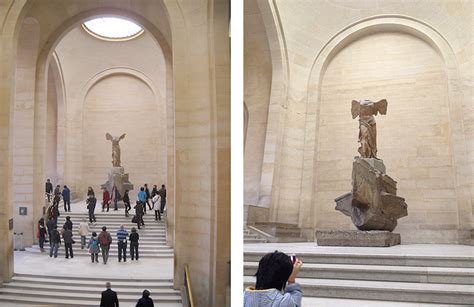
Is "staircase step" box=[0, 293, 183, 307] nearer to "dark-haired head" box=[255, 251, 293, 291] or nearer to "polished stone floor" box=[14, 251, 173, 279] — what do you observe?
"polished stone floor" box=[14, 251, 173, 279]

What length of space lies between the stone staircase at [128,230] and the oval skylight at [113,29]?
8.42 meters

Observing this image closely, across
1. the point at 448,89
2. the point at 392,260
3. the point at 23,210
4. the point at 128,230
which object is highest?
the point at 448,89

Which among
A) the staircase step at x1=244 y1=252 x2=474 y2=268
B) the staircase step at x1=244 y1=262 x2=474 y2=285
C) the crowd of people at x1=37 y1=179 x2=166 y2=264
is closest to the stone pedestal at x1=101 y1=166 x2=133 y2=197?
the crowd of people at x1=37 y1=179 x2=166 y2=264

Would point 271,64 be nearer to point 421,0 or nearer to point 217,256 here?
point 421,0

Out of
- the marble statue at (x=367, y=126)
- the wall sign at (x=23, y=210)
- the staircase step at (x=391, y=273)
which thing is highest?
the marble statue at (x=367, y=126)

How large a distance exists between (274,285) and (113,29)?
21947 mm

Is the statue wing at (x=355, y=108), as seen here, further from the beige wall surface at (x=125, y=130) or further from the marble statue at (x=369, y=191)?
the beige wall surface at (x=125, y=130)

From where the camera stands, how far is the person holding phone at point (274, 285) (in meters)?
1.86

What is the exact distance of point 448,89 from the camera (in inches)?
450

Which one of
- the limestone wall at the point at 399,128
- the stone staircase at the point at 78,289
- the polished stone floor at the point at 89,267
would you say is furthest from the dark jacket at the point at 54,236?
the limestone wall at the point at 399,128

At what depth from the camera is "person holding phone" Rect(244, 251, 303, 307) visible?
73.3 inches

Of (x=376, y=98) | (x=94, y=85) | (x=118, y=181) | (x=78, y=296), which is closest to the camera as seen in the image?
(x=78, y=296)

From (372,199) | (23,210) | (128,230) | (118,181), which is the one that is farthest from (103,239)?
(118,181)

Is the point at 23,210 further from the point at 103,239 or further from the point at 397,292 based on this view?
the point at 397,292
